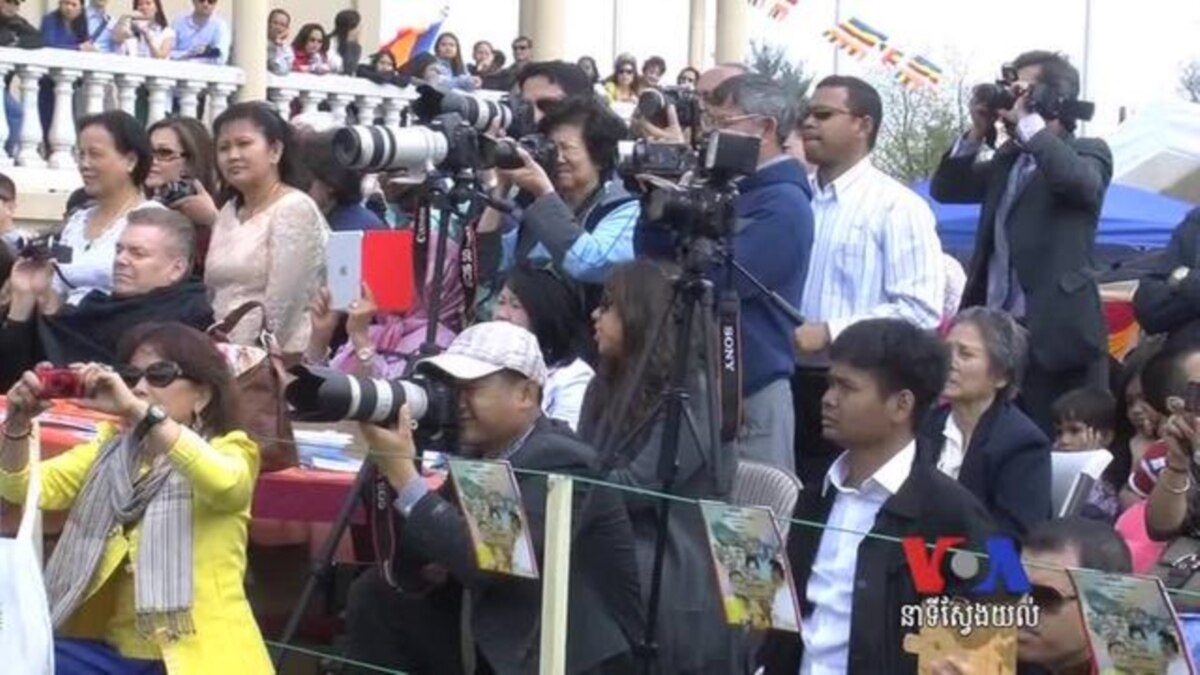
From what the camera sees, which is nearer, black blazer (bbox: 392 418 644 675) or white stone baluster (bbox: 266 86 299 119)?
black blazer (bbox: 392 418 644 675)

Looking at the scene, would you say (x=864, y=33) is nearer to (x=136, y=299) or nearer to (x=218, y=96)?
(x=218, y=96)

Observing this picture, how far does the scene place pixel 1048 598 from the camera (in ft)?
14.2

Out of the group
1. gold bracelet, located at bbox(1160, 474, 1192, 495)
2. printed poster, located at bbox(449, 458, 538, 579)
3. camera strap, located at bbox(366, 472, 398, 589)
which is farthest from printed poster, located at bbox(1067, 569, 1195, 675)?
camera strap, located at bbox(366, 472, 398, 589)

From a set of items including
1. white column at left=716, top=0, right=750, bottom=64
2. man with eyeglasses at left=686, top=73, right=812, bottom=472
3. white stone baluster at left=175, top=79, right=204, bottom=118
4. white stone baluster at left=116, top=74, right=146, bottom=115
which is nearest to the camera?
man with eyeglasses at left=686, top=73, right=812, bottom=472

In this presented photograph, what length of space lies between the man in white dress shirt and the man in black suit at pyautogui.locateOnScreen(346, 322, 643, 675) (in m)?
1.25

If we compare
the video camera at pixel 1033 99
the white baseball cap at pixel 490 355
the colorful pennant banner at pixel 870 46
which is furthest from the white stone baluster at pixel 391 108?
the white baseball cap at pixel 490 355

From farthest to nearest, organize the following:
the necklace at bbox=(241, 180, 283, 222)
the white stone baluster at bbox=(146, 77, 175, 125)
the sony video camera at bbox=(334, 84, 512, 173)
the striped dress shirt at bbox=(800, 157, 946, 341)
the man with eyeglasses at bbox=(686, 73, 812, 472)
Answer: the white stone baluster at bbox=(146, 77, 175, 125) < the necklace at bbox=(241, 180, 283, 222) < the striped dress shirt at bbox=(800, 157, 946, 341) < the man with eyeglasses at bbox=(686, 73, 812, 472) < the sony video camera at bbox=(334, 84, 512, 173)

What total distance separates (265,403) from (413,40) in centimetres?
1517

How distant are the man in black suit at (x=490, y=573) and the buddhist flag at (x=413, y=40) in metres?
14.1

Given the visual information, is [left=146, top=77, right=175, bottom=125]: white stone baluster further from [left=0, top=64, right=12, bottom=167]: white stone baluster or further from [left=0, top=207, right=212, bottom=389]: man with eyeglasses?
[left=0, top=207, right=212, bottom=389]: man with eyeglasses

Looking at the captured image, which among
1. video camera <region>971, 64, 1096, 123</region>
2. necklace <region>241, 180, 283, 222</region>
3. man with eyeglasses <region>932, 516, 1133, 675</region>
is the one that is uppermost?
video camera <region>971, 64, 1096, 123</region>

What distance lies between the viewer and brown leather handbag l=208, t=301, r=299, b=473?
5.75 metres

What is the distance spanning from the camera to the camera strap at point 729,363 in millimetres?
5969

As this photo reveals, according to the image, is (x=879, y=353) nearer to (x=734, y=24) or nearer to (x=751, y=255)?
(x=751, y=255)
